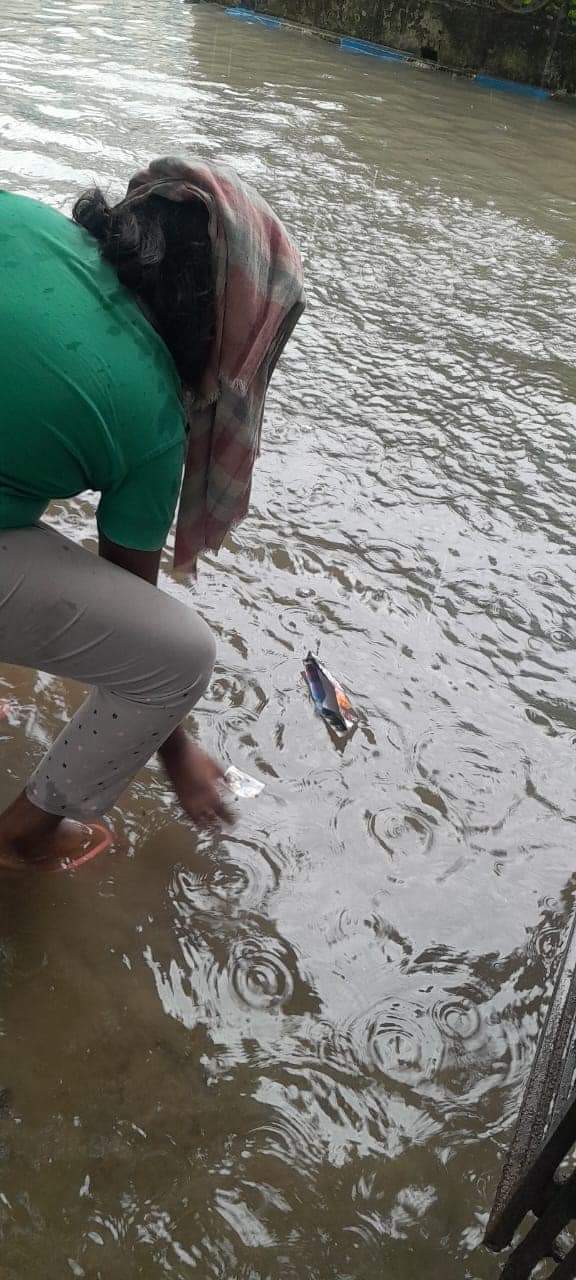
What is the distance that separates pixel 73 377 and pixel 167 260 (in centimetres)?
27

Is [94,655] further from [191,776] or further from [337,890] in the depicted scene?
[337,890]

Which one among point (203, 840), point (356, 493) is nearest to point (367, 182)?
point (356, 493)

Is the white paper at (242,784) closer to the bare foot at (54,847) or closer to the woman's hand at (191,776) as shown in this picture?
the woman's hand at (191,776)

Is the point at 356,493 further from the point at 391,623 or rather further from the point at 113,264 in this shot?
the point at 113,264

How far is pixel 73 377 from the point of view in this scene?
4.90 ft

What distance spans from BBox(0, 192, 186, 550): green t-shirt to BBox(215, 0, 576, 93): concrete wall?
1390cm

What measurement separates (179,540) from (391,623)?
126 centimetres

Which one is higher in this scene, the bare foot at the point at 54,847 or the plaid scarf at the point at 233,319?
the plaid scarf at the point at 233,319

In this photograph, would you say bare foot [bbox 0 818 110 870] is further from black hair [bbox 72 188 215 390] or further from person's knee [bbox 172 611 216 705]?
black hair [bbox 72 188 215 390]

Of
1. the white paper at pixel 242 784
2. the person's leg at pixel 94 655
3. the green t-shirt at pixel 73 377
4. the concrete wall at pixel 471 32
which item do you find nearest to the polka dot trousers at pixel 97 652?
the person's leg at pixel 94 655

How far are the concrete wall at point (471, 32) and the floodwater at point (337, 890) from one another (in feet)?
33.4

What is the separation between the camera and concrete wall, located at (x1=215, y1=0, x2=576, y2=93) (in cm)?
1291

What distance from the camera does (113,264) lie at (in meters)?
1.60

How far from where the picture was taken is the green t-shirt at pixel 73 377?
4.86ft
